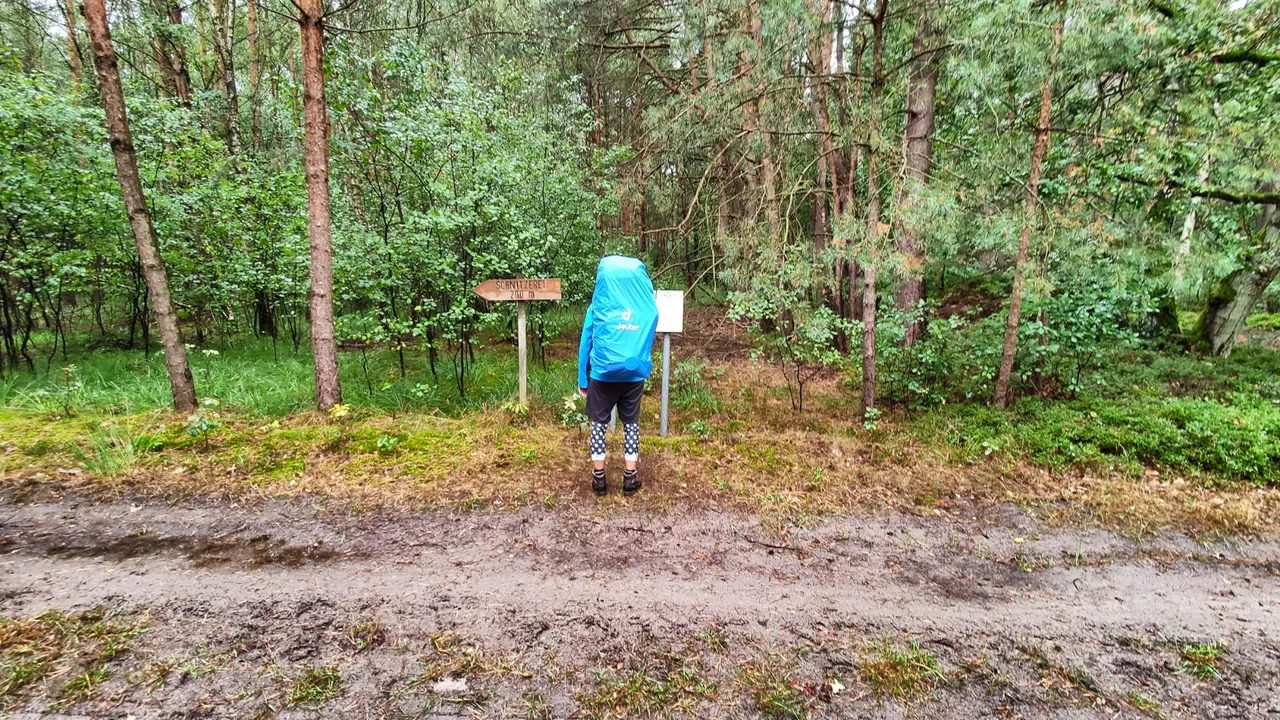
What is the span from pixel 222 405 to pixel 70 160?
4.18 meters

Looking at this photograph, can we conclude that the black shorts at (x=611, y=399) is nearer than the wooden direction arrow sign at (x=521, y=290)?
Yes

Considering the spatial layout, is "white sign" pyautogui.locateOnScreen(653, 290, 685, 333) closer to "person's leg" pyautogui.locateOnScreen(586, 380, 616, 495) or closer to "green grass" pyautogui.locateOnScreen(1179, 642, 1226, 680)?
"person's leg" pyautogui.locateOnScreen(586, 380, 616, 495)

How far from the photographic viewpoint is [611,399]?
3883 mm

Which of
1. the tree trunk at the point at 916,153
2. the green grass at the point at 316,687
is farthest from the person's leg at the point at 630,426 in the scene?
the tree trunk at the point at 916,153

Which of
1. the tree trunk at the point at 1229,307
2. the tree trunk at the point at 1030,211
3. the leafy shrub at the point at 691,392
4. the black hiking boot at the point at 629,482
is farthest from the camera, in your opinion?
the tree trunk at the point at 1229,307

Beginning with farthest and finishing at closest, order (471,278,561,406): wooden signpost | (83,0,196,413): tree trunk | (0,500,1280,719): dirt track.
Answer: (471,278,561,406): wooden signpost < (83,0,196,413): tree trunk < (0,500,1280,719): dirt track

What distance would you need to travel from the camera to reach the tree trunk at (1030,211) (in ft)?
14.3

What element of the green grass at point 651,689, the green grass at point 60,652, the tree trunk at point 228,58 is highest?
the tree trunk at point 228,58

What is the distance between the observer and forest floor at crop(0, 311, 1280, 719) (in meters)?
2.10

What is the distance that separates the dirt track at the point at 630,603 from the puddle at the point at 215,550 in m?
0.02

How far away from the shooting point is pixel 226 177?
26.8ft

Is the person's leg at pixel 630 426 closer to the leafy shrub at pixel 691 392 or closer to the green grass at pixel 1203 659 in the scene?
the leafy shrub at pixel 691 392

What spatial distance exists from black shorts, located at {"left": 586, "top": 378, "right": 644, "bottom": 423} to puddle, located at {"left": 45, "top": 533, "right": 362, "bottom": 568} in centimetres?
184

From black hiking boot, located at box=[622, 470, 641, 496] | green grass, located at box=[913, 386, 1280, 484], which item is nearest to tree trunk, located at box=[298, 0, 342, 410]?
black hiking boot, located at box=[622, 470, 641, 496]
